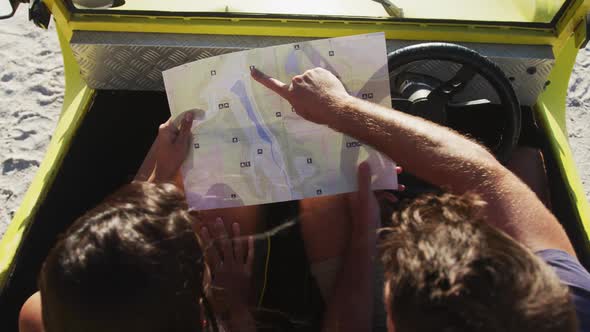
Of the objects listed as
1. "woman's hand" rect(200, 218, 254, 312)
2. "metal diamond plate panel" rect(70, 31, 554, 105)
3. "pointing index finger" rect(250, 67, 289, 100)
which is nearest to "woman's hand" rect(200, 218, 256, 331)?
"woman's hand" rect(200, 218, 254, 312)

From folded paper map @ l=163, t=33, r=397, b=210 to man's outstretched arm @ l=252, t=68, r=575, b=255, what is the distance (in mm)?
82

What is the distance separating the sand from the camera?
2525 mm

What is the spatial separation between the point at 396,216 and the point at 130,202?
53 cm

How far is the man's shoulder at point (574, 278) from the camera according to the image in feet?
3.26

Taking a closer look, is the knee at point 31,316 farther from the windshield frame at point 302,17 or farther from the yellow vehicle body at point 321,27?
the windshield frame at point 302,17

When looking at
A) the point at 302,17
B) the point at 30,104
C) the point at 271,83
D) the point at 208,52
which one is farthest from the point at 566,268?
the point at 30,104

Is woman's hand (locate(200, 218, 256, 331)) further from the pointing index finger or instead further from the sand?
the sand

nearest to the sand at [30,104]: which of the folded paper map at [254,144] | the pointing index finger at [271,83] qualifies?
the folded paper map at [254,144]

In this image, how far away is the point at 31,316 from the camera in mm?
1227

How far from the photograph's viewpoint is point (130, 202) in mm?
1001

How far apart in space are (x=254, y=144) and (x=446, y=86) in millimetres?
519

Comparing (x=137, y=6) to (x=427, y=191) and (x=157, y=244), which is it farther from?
(x=427, y=191)

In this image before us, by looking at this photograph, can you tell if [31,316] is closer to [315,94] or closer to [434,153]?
[315,94]

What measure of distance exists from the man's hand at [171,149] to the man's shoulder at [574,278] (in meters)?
0.83
